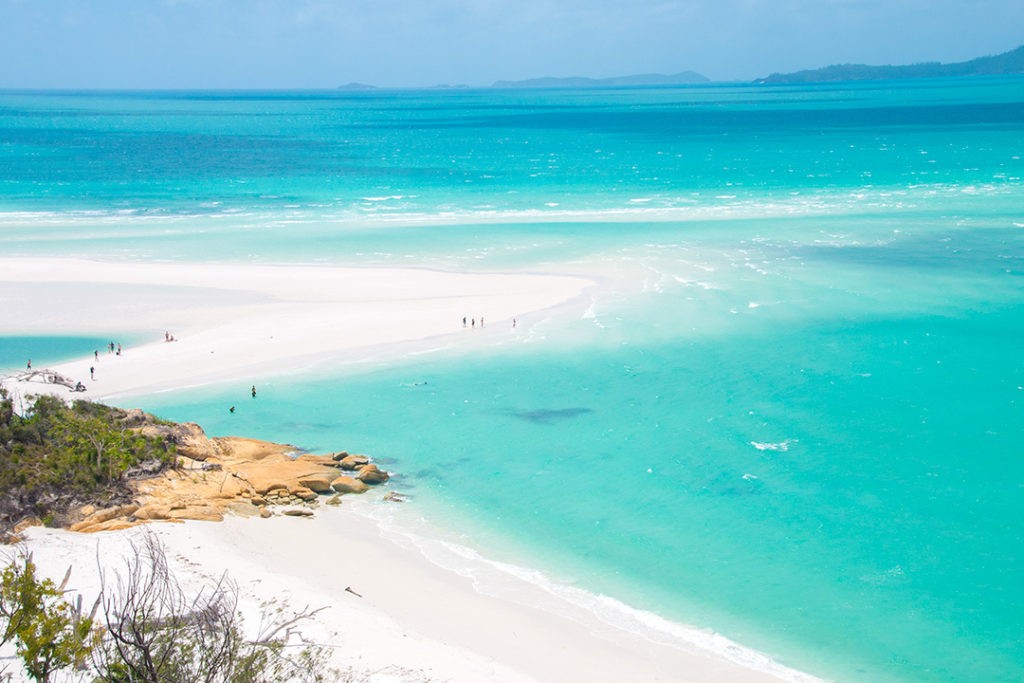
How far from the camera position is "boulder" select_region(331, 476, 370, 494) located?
26312 mm

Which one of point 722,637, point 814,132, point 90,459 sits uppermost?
point 814,132

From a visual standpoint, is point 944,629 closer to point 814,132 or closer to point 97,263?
point 97,263

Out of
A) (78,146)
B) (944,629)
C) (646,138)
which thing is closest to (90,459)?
(944,629)

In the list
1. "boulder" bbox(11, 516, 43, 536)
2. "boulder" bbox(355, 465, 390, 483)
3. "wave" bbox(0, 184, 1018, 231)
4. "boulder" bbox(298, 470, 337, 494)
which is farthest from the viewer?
"wave" bbox(0, 184, 1018, 231)

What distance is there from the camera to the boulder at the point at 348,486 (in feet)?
86.3

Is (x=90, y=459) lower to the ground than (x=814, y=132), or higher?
lower

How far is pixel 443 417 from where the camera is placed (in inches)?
1289

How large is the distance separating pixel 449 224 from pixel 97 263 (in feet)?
77.4

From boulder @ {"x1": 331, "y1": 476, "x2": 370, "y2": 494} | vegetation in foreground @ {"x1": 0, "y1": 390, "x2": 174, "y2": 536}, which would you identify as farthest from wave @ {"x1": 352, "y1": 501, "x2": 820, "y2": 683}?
vegetation in foreground @ {"x1": 0, "y1": 390, "x2": 174, "y2": 536}

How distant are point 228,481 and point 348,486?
3.08 meters

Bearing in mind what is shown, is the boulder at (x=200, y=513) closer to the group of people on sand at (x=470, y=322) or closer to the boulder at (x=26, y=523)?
the boulder at (x=26, y=523)

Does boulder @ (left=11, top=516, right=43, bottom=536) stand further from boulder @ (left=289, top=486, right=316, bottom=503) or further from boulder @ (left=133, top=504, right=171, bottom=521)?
boulder @ (left=289, top=486, right=316, bottom=503)

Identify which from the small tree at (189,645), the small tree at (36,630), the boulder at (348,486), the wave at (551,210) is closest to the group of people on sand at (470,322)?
the boulder at (348,486)

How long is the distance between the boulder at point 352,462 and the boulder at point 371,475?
1.28ft
